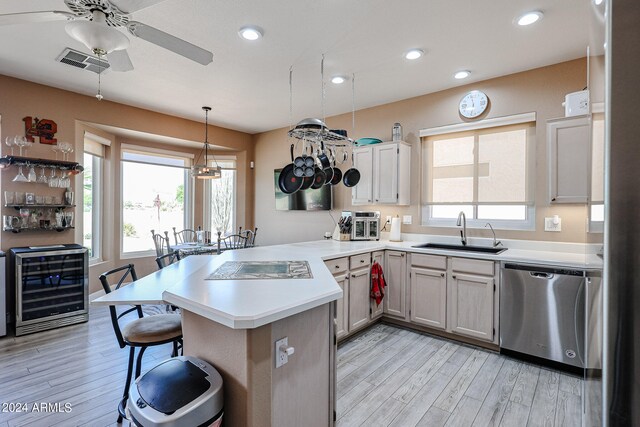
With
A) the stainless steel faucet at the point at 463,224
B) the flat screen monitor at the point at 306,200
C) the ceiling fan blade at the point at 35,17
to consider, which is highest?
the ceiling fan blade at the point at 35,17

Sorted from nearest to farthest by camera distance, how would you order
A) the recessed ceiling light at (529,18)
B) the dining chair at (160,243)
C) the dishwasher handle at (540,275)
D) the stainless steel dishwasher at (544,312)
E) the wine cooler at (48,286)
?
the recessed ceiling light at (529,18) < the stainless steel dishwasher at (544,312) < the dishwasher handle at (540,275) < the wine cooler at (48,286) < the dining chair at (160,243)

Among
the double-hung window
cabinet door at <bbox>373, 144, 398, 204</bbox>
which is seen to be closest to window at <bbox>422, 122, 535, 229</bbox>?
cabinet door at <bbox>373, 144, 398, 204</bbox>

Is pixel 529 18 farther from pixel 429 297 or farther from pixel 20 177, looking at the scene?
pixel 20 177

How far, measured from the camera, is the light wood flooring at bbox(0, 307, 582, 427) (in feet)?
6.72

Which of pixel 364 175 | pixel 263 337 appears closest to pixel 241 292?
pixel 263 337

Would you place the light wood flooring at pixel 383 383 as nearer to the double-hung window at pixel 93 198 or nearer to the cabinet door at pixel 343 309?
the cabinet door at pixel 343 309

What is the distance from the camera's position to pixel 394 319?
3.62 meters

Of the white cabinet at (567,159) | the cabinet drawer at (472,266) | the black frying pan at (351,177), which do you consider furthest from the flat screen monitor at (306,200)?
the white cabinet at (567,159)

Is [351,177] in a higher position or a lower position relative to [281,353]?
higher

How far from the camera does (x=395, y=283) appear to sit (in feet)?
11.7

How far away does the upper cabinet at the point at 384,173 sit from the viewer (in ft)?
12.9

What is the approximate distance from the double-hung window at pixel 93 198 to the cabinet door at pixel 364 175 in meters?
3.82

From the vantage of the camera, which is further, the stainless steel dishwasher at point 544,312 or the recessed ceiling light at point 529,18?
the stainless steel dishwasher at point 544,312

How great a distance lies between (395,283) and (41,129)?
14.8 ft
